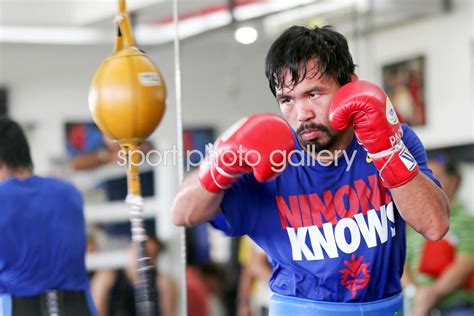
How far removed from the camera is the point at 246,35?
355 cm

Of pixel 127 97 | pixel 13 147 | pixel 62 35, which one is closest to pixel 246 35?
pixel 62 35

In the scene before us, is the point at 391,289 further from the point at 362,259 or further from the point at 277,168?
the point at 277,168

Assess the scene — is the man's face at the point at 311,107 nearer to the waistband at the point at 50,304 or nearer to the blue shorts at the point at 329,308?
the blue shorts at the point at 329,308

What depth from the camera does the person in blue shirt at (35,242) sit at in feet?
8.00

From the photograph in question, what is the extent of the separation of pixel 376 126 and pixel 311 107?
15 centimetres

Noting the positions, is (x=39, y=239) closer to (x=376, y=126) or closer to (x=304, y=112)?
(x=304, y=112)

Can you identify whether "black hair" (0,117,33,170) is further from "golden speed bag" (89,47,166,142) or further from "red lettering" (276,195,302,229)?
"red lettering" (276,195,302,229)

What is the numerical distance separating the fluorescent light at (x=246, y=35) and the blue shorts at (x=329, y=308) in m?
1.69

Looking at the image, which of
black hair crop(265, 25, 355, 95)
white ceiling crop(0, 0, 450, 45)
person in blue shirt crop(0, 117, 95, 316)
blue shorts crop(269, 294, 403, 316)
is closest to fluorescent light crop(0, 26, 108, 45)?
white ceiling crop(0, 0, 450, 45)

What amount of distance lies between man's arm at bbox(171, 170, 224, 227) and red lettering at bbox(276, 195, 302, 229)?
0.15 meters

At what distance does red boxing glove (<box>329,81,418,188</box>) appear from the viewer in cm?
161

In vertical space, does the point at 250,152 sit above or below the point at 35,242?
above

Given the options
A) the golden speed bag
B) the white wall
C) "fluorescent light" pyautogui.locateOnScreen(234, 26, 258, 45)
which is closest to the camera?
the golden speed bag

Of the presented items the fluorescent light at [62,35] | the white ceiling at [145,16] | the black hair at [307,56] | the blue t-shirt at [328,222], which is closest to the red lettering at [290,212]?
the blue t-shirt at [328,222]
